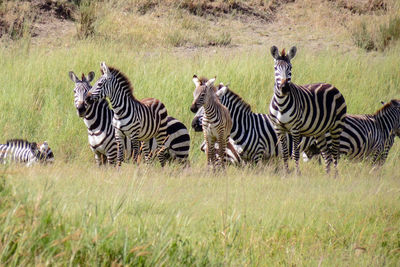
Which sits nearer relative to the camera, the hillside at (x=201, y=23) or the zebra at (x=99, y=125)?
the zebra at (x=99, y=125)

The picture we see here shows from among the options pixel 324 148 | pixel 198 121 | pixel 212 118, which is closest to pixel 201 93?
pixel 212 118

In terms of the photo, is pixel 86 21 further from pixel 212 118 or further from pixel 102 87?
pixel 212 118

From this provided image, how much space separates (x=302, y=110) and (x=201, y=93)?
5.38ft

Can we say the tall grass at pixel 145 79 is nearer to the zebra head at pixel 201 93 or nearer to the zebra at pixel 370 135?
the zebra at pixel 370 135

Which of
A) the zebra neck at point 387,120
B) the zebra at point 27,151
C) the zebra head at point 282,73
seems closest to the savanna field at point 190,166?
the zebra at point 27,151

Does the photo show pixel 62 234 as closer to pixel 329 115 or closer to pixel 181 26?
pixel 329 115

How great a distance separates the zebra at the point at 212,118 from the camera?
1012 centimetres

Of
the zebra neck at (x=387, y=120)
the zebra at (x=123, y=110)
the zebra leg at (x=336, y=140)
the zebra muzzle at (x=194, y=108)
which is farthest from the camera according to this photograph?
the zebra neck at (x=387, y=120)

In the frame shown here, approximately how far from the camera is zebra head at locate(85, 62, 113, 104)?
989cm

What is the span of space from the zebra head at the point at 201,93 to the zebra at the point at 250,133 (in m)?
0.61

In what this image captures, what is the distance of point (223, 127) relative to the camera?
1030cm

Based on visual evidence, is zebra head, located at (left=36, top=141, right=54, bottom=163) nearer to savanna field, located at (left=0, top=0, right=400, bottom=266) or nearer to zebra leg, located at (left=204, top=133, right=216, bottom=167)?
savanna field, located at (left=0, top=0, right=400, bottom=266)

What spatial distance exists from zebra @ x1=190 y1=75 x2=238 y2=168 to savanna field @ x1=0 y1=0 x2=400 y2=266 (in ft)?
1.25

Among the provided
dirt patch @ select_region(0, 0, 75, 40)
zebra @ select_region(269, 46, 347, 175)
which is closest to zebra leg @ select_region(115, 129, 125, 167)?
→ zebra @ select_region(269, 46, 347, 175)
